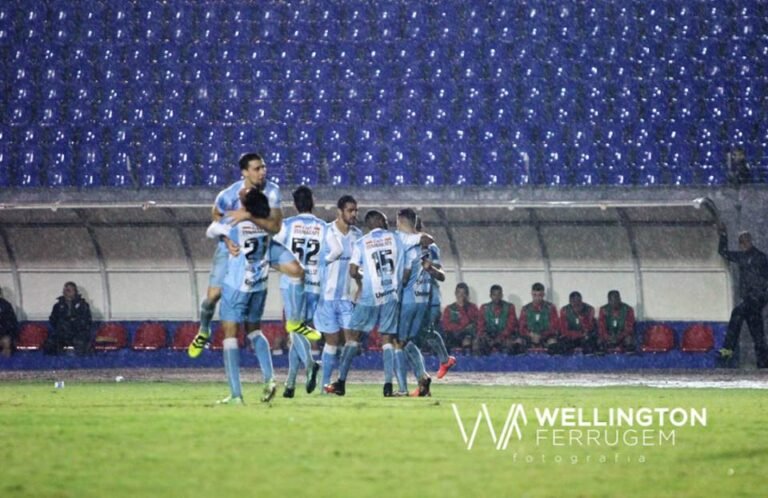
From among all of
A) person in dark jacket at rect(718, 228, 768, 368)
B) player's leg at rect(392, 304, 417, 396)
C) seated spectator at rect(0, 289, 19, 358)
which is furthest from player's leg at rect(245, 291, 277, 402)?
seated spectator at rect(0, 289, 19, 358)

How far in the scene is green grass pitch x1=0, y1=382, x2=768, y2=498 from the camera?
7410mm

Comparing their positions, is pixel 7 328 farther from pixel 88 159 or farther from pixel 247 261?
pixel 247 261

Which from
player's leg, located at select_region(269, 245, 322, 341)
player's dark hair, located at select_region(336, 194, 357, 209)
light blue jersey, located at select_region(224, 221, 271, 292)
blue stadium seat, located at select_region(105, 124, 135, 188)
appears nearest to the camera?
light blue jersey, located at select_region(224, 221, 271, 292)

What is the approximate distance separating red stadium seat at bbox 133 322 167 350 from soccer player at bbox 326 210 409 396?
10170mm

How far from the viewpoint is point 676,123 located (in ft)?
87.8

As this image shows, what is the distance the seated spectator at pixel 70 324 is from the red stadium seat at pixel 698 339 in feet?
32.0

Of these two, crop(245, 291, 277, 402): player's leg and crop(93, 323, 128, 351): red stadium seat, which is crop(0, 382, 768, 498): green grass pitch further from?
crop(93, 323, 128, 351): red stadium seat

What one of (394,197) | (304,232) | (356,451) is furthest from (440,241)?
(356,451)

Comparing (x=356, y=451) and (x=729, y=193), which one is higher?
(x=729, y=193)

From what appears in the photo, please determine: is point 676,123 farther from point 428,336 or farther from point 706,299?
point 428,336

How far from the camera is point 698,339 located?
77.7 feet

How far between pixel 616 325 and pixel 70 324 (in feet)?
29.2

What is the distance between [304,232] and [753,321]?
10.1m

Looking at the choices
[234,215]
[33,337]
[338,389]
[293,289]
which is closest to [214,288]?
[234,215]
